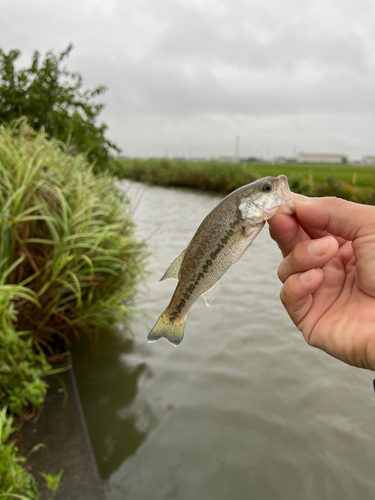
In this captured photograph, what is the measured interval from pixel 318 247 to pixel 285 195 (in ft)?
1.09

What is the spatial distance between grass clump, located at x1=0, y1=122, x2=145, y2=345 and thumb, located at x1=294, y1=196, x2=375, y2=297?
3.00 meters

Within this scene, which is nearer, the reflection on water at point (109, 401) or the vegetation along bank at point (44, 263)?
the vegetation along bank at point (44, 263)

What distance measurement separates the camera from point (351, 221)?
1925mm

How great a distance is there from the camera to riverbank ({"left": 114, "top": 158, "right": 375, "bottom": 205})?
14.5m

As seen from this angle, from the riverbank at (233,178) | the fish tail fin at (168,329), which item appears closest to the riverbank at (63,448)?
the fish tail fin at (168,329)

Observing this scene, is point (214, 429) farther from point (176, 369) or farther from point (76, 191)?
point (76, 191)

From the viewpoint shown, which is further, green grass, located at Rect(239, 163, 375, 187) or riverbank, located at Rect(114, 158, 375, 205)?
green grass, located at Rect(239, 163, 375, 187)

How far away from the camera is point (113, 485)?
3.84 meters

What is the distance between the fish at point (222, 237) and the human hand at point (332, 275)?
303 mm

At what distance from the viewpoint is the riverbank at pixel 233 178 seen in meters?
14.5

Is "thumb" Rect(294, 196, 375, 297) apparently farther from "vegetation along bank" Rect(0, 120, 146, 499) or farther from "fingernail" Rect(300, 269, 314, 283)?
"vegetation along bank" Rect(0, 120, 146, 499)

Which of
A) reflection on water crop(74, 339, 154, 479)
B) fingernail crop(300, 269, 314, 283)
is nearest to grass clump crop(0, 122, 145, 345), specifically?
reflection on water crop(74, 339, 154, 479)

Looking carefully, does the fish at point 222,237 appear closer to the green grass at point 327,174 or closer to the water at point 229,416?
the water at point 229,416

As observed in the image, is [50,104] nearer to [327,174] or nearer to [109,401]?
[109,401]
